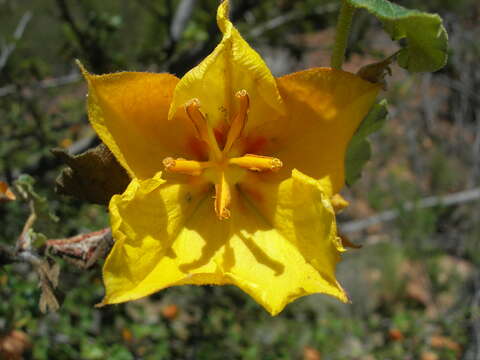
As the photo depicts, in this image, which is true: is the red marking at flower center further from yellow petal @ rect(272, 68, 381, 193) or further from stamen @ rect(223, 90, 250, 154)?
yellow petal @ rect(272, 68, 381, 193)

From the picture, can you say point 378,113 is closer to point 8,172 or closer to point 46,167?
point 8,172

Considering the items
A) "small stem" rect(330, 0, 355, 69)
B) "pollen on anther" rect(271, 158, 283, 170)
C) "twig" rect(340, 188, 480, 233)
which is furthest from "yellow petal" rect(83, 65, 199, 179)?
"twig" rect(340, 188, 480, 233)

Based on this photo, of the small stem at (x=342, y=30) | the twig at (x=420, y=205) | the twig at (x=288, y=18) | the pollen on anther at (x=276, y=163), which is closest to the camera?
the small stem at (x=342, y=30)

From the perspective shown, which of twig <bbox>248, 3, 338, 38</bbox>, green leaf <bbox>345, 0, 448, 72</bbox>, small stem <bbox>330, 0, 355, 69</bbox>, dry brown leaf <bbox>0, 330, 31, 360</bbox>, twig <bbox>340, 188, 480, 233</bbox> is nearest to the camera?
green leaf <bbox>345, 0, 448, 72</bbox>

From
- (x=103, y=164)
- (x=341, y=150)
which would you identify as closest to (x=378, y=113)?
(x=341, y=150)

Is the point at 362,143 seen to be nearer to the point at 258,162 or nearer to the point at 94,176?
the point at 258,162

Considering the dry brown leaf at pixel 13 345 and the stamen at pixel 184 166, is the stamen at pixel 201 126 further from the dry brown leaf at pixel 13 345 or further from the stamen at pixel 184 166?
the dry brown leaf at pixel 13 345

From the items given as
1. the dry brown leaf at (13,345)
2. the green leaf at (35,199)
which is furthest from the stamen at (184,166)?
the dry brown leaf at (13,345)

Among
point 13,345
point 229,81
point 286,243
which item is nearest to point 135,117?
point 229,81

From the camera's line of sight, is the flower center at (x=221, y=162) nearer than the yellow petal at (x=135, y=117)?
No
